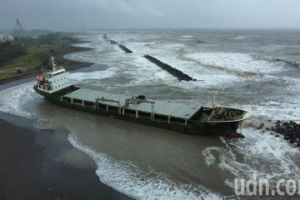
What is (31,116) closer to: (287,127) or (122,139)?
(122,139)

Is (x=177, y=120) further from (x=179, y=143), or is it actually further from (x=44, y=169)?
(x=44, y=169)

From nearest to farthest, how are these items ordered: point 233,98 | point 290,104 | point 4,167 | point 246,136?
point 4,167 → point 246,136 → point 290,104 → point 233,98

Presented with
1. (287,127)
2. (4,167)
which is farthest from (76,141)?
(287,127)

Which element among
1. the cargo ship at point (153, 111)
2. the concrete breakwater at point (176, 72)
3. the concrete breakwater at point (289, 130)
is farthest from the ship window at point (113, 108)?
the concrete breakwater at point (176, 72)

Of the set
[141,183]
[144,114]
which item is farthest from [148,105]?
[141,183]

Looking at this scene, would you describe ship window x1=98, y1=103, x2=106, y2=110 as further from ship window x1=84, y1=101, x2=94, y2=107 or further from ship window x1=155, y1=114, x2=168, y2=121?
ship window x1=155, y1=114, x2=168, y2=121

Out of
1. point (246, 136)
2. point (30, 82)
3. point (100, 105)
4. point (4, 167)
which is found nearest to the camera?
point (4, 167)
